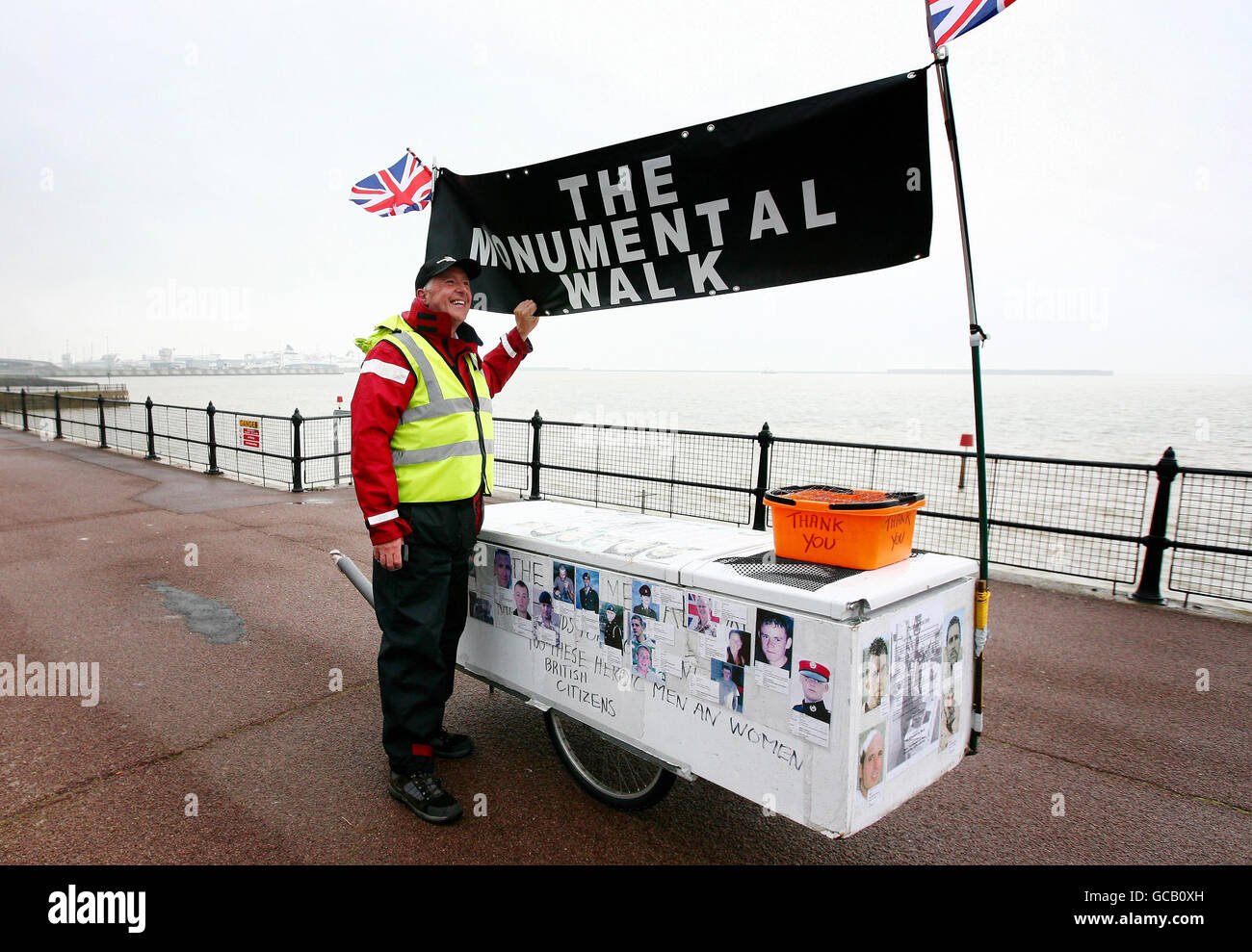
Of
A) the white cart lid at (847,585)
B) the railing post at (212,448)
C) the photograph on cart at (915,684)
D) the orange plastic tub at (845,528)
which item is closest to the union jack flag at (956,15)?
the orange plastic tub at (845,528)

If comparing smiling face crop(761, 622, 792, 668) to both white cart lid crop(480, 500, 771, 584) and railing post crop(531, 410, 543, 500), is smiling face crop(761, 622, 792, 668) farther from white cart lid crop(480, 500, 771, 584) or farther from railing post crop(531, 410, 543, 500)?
railing post crop(531, 410, 543, 500)

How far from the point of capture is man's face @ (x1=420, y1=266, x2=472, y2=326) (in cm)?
337

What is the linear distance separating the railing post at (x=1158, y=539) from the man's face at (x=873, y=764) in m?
5.38

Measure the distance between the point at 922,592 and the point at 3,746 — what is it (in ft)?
14.6

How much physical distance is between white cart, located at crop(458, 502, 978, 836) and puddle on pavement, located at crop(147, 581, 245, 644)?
10.1 ft

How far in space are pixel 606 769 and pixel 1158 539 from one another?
5610 mm

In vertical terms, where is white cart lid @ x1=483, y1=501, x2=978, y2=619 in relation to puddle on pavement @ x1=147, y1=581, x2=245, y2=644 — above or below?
above

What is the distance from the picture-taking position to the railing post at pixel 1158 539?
638 centimetres

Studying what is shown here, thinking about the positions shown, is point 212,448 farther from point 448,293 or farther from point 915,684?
point 915,684

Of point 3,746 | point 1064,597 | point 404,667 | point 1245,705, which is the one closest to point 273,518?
point 3,746

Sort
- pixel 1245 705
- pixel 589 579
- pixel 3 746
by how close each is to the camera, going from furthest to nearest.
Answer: pixel 1245 705, pixel 3 746, pixel 589 579

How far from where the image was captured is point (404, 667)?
11.0ft

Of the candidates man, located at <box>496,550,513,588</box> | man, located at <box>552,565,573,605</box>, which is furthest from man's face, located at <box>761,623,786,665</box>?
man, located at <box>496,550,513,588</box>
